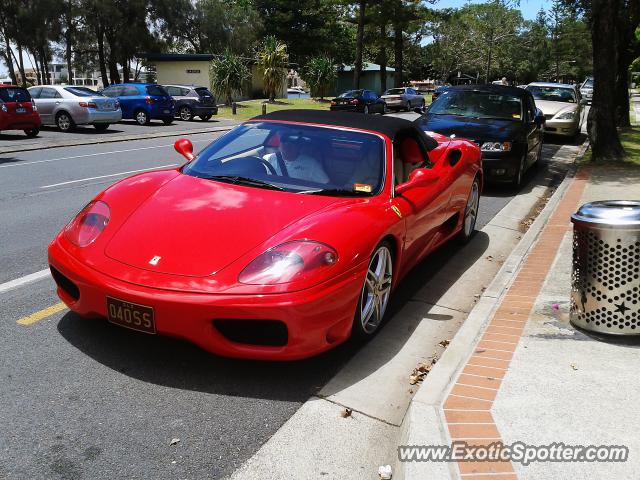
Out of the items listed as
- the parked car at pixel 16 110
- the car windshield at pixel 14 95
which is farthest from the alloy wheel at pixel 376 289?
the car windshield at pixel 14 95

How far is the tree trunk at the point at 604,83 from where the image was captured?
1273cm

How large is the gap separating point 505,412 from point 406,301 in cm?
212

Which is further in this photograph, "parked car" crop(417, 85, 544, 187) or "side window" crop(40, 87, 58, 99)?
"side window" crop(40, 87, 58, 99)

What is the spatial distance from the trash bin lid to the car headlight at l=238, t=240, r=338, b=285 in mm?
1721

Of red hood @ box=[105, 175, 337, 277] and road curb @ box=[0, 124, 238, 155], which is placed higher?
red hood @ box=[105, 175, 337, 277]

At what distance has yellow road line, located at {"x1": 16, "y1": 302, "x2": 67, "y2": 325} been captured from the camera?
421 centimetres

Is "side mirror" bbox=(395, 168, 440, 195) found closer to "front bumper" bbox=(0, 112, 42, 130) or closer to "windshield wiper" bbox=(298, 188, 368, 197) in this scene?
"windshield wiper" bbox=(298, 188, 368, 197)

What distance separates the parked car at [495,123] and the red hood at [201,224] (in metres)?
6.52

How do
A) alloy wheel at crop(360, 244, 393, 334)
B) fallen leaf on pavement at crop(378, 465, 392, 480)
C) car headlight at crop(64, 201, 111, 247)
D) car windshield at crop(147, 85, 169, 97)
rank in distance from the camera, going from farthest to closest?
1. car windshield at crop(147, 85, 169, 97)
2. alloy wheel at crop(360, 244, 393, 334)
3. car headlight at crop(64, 201, 111, 247)
4. fallen leaf on pavement at crop(378, 465, 392, 480)

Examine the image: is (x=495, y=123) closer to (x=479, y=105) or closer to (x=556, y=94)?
(x=479, y=105)

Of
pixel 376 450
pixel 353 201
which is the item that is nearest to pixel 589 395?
pixel 376 450

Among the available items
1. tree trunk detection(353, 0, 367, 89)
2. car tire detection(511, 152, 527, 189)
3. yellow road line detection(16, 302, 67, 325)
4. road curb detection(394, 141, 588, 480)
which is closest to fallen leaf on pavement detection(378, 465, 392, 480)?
road curb detection(394, 141, 588, 480)

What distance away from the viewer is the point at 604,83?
13.1 m

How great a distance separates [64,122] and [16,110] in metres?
2.95
